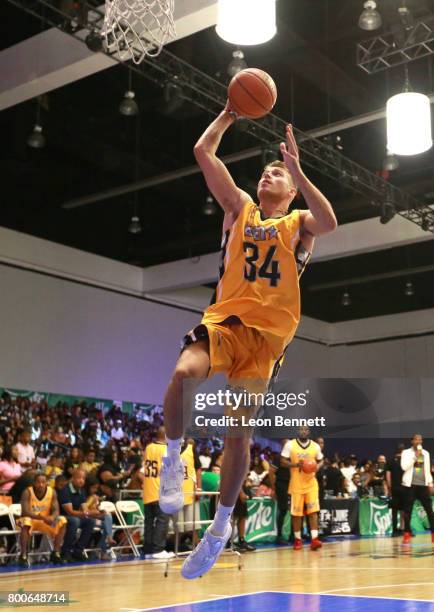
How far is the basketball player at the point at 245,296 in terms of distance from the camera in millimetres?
4008

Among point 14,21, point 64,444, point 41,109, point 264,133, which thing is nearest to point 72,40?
point 14,21

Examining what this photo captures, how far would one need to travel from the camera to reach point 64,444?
15.6m

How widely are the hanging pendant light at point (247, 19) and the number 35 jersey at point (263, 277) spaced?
3596 millimetres

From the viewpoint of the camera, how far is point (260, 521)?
1452cm

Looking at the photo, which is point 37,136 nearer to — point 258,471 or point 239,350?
point 258,471

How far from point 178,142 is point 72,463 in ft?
20.3

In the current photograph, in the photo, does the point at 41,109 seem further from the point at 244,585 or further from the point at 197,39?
the point at 244,585

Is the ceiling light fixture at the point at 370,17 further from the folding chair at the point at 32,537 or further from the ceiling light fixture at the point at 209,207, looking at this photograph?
the folding chair at the point at 32,537

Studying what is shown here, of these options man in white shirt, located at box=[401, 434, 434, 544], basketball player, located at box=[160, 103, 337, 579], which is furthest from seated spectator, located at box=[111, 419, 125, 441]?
basketball player, located at box=[160, 103, 337, 579]

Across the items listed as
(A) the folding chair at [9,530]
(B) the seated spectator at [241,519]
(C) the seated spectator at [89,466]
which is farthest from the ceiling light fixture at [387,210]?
(A) the folding chair at [9,530]

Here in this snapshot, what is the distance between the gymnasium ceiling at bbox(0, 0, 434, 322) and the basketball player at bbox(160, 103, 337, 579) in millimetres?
7390

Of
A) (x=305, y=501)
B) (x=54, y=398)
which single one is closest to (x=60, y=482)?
(x=305, y=501)

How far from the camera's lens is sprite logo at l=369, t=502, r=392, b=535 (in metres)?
17.2

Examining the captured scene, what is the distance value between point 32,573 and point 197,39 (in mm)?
7756
